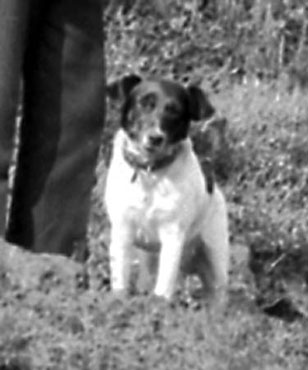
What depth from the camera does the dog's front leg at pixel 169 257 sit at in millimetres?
7914

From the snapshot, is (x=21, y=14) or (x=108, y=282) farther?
(x=108, y=282)

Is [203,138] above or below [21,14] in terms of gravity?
below

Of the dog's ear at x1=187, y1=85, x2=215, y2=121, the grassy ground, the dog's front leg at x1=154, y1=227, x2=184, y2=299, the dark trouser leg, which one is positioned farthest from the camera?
the dog's ear at x1=187, y1=85, x2=215, y2=121

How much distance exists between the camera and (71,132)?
7.75 metres

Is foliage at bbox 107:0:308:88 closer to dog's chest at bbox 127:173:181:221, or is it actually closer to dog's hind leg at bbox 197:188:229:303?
dog's hind leg at bbox 197:188:229:303

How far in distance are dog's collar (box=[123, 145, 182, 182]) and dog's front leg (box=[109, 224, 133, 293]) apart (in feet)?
0.72

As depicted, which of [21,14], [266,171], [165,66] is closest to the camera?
[21,14]

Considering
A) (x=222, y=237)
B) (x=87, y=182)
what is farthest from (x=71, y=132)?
(x=222, y=237)

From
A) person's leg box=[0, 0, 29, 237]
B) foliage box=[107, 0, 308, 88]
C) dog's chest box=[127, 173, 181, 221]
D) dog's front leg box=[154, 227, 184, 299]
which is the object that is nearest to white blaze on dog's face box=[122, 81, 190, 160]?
dog's chest box=[127, 173, 181, 221]

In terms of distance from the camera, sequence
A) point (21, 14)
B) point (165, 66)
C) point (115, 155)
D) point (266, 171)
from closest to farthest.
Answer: point (21, 14), point (115, 155), point (266, 171), point (165, 66)

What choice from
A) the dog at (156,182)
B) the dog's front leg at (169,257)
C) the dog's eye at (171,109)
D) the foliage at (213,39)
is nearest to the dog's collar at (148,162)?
the dog at (156,182)

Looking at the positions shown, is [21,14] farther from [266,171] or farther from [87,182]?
[266,171]

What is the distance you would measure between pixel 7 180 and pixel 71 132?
318 millimetres

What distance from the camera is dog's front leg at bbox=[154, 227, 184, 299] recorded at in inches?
312
